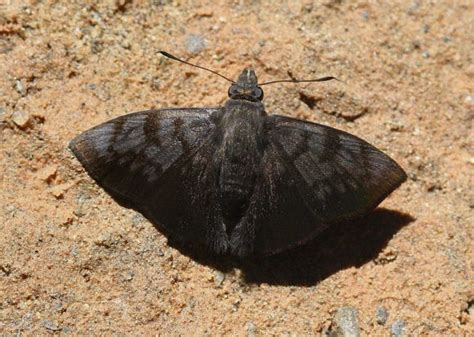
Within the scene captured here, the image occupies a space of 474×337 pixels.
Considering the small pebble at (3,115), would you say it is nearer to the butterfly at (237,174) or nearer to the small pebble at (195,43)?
the butterfly at (237,174)

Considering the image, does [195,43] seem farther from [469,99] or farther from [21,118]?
[469,99]

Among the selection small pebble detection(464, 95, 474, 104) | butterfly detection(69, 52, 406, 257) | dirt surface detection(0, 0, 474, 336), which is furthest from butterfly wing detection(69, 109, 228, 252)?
small pebble detection(464, 95, 474, 104)

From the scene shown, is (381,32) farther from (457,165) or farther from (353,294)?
(353,294)

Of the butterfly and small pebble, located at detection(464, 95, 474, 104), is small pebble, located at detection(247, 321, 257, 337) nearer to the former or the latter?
the butterfly

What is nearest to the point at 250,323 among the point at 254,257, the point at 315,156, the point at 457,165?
the point at 254,257

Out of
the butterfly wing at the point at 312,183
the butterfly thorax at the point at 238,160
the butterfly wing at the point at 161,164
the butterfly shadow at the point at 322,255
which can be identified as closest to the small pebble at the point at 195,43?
the butterfly wing at the point at 161,164

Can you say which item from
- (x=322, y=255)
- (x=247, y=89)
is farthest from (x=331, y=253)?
(x=247, y=89)
